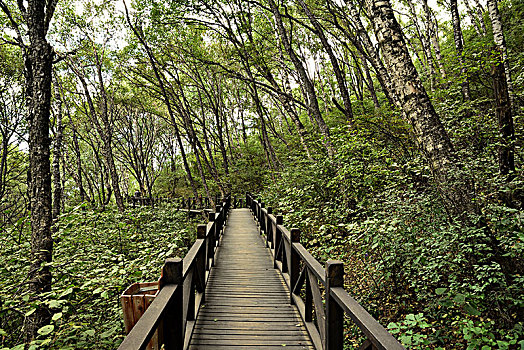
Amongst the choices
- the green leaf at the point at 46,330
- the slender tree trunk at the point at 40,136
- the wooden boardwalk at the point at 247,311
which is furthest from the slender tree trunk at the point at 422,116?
the slender tree trunk at the point at 40,136

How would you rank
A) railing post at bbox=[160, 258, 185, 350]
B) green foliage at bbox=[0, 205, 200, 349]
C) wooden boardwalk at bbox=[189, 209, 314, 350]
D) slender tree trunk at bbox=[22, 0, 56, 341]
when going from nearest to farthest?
1. railing post at bbox=[160, 258, 185, 350]
2. green foliage at bbox=[0, 205, 200, 349]
3. wooden boardwalk at bbox=[189, 209, 314, 350]
4. slender tree trunk at bbox=[22, 0, 56, 341]

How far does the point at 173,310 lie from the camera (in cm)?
286

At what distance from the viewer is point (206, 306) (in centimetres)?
475

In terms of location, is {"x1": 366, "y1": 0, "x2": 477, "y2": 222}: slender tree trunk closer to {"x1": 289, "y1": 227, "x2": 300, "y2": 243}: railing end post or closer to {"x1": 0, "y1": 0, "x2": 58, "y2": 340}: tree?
{"x1": 289, "y1": 227, "x2": 300, "y2": 243}: railing end post

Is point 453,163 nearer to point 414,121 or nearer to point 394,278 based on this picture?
point 414,121

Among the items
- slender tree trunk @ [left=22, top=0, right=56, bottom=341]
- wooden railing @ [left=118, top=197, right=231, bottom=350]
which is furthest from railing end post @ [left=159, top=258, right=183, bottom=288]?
slender tree trunk @ [left=22, top=0, right=56, bottom=341]

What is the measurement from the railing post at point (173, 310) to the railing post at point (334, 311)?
1508 mm

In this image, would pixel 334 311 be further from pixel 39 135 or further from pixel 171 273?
pixel 39 135

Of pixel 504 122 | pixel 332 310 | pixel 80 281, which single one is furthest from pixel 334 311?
pixel 80 281

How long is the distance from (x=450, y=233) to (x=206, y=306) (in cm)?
386

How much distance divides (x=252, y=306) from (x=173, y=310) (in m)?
2.23

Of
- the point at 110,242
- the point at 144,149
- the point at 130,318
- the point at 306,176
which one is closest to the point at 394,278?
the point at 130,318

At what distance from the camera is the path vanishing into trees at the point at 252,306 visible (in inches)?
90.2

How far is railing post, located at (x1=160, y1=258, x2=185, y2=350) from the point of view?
2.81 meters
